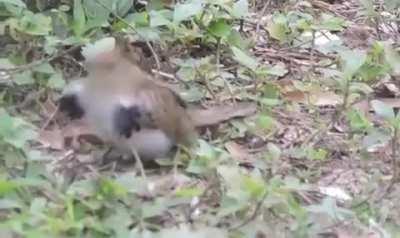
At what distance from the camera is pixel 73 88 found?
3.64m

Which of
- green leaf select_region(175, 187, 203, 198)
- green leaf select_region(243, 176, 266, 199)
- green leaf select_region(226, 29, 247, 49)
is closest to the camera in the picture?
green leaf select_region(243, 176, 266, 199)

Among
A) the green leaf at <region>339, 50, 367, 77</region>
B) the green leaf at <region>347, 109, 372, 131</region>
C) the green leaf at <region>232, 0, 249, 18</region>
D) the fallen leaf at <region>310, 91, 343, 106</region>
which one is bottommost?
the fallen leaf at <region>310, 91, 343, 106</region>

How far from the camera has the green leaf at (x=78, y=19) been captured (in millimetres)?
4312

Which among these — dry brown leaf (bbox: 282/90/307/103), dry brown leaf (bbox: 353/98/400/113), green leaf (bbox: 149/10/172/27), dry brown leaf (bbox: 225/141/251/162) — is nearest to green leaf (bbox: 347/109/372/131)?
dry brown leaf (bbox: 353/98/400/113)

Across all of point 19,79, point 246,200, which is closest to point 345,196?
point 246,200

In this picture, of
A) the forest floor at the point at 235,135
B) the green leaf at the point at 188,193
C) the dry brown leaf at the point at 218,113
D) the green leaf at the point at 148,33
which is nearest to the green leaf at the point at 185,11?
the forest floor at the point at 235,135

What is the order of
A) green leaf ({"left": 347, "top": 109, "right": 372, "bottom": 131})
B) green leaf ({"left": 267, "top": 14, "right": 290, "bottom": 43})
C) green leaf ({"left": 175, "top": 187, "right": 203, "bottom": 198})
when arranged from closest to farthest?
green leaf ({"left": 175, "top": 187, "right": 203, "bottom": 198})
green leaf ({"left": 347, "top": 109, "right": 372, "bottom": 131})
green leaf ({"left": 267, "top": 14, "right": 290, "bottom": 43})

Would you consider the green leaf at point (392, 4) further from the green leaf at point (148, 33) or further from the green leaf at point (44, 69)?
the green leaf at point (44, 69)

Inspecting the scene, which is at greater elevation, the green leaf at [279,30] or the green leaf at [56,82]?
the green leaf at [56,82]

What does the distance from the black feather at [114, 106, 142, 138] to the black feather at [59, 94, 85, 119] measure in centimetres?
15

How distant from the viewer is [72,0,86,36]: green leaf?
4.31 meters

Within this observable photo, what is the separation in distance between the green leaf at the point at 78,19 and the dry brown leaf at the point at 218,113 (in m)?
0.56

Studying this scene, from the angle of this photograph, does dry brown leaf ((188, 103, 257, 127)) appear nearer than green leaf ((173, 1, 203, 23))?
Yes

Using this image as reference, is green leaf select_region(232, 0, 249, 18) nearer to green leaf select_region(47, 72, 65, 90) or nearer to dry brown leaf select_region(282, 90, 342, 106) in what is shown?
dry brown leaf select_region(282, 90, 342, 106)
